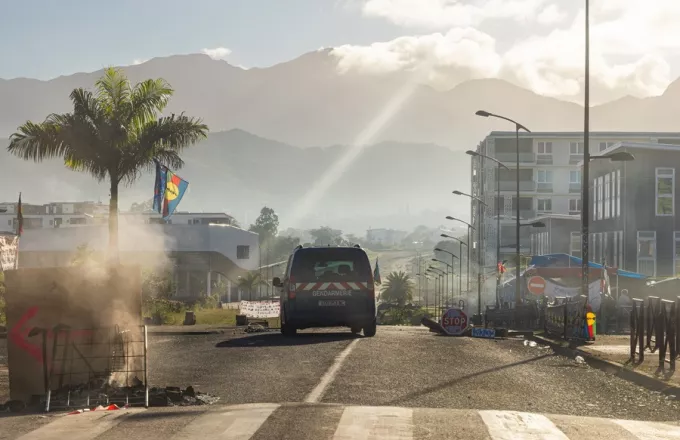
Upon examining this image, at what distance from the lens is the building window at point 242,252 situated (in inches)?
5482

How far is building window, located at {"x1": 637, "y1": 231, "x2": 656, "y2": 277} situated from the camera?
7388cm

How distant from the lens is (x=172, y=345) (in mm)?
22672

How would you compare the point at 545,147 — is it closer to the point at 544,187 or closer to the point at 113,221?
the point at 544,187

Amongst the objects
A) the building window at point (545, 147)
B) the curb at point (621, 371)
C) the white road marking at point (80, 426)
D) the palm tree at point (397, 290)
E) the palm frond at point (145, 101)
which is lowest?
the palm tree at point (397, 290)

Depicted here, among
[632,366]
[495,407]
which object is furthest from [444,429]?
[632,366]

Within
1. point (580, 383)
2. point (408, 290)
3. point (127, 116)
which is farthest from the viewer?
point (408, 290)

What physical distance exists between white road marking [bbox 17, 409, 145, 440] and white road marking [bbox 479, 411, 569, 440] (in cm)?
333

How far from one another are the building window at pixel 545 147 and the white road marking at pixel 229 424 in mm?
133410

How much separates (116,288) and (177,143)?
2927 centimetres

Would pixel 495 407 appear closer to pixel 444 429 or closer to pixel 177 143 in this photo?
pixel 444 429

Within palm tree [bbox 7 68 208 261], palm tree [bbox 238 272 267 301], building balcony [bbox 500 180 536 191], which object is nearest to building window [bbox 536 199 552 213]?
building balcony [bbox 500 180 536 191]

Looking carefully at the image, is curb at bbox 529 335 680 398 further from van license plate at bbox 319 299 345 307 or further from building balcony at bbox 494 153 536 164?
building balcony at bbox 494 153 536 164

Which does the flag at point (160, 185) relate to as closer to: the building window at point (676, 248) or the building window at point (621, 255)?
the building window at point (621, 255)

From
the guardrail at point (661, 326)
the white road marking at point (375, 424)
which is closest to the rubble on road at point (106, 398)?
the white road marking at point (375, 424)
